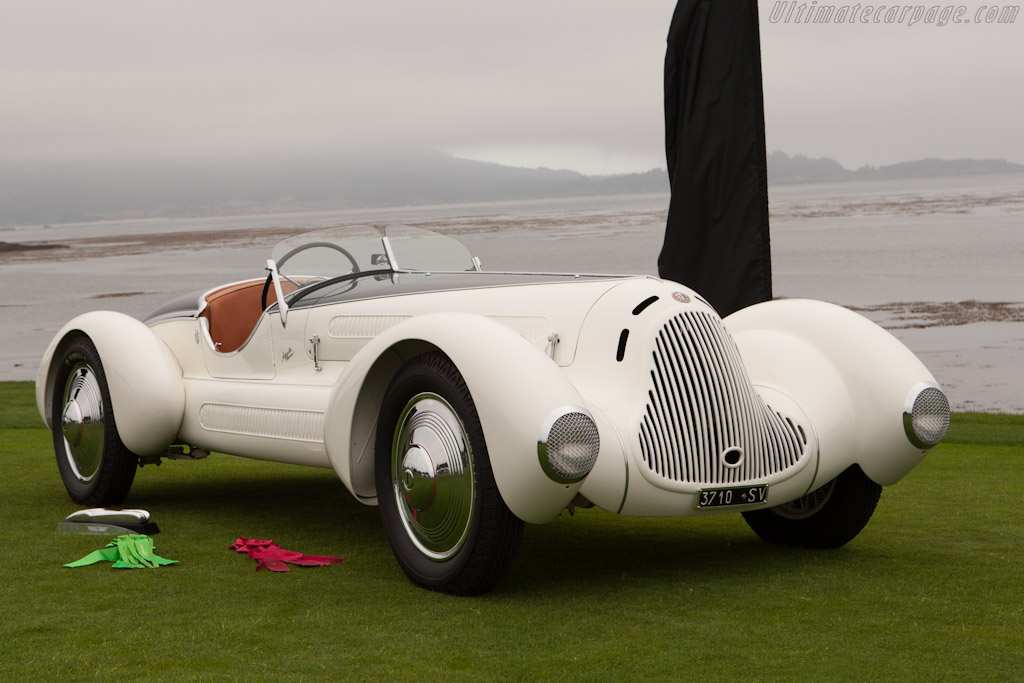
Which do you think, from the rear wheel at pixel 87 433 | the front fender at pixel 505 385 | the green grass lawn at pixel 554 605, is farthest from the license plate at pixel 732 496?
→ the rear wheel at pixel 87 433

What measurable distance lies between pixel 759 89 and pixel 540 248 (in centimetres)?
4464

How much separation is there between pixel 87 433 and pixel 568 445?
377 centimetres

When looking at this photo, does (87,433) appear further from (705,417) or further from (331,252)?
(705,417)

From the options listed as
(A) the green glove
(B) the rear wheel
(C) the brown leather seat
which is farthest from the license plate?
(B) the rear wheel

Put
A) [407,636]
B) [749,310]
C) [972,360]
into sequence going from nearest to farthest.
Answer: [407,636]
[749,310]
[972,360]

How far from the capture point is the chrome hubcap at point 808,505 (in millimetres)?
4914

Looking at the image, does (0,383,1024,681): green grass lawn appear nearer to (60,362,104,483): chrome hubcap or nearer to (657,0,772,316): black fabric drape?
(60,362,104,483): chrome hubcap

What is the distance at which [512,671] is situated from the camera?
3.18 m

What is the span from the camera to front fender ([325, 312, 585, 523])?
3.75 metres

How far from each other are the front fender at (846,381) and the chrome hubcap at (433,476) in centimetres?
147

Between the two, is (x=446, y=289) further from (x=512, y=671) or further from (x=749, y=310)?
(x=512, y=671)

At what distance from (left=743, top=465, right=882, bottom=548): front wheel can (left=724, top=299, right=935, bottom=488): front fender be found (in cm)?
21

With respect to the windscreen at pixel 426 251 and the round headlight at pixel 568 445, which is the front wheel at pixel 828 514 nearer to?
the round headlight at pixel 568 445

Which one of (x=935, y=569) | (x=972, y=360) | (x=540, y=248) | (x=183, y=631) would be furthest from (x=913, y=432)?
(x=540, y=248)
